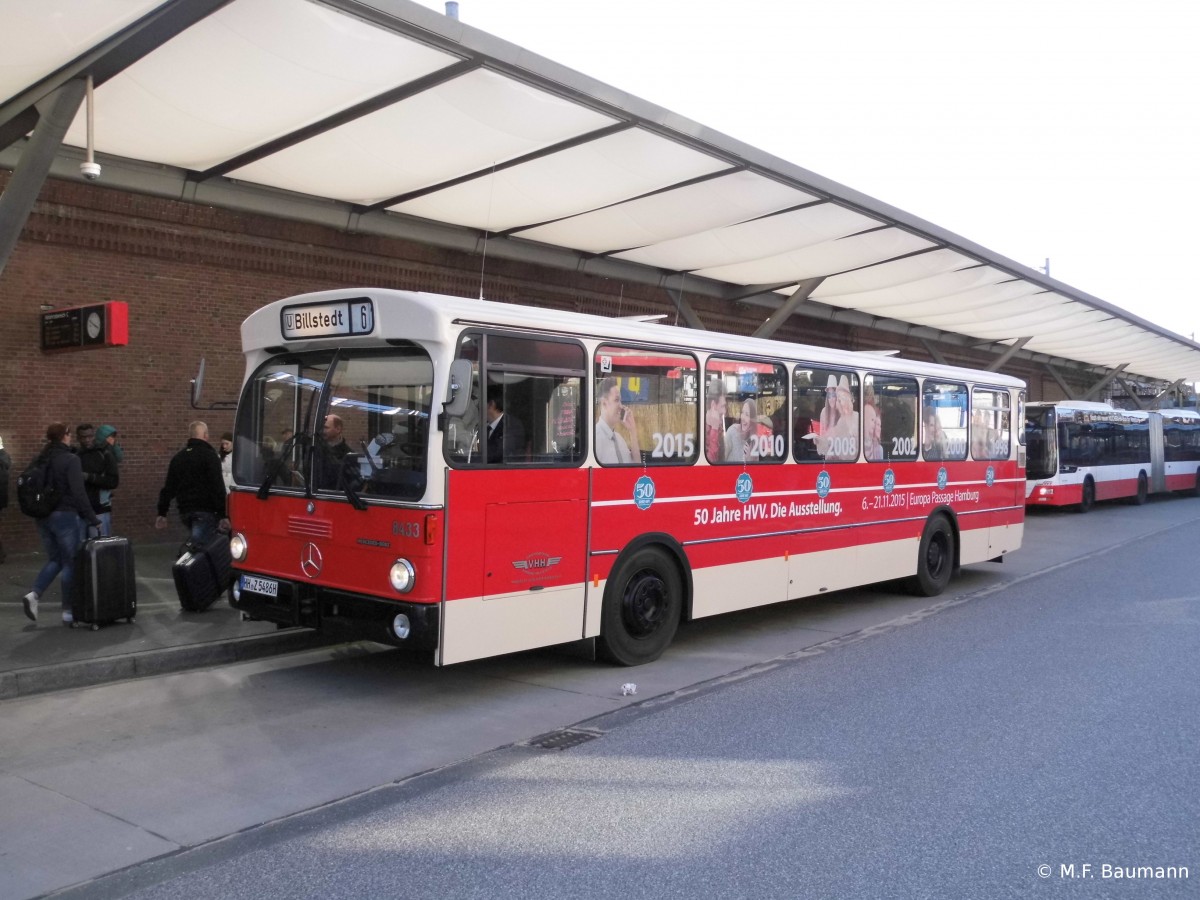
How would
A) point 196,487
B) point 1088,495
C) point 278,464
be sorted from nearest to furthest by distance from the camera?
1. point 278,464
2. point 196,487
3. point 1088,495

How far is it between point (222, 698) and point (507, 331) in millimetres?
3228

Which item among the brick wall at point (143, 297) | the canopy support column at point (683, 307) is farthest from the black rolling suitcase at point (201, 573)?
the canopy support column at point (683, 307)

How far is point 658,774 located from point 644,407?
3293 mm

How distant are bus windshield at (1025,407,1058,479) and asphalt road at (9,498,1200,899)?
A: 15.8 meters

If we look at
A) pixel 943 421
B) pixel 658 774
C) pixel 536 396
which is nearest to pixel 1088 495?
pixel 943 421

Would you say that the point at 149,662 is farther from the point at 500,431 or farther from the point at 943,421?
the point at 943,421

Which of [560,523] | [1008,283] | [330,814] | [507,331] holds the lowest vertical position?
[330,814]

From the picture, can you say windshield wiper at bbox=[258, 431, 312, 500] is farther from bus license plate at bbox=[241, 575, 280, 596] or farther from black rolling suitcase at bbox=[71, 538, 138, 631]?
black rolling suitcase at bbox=[71, 538, 138, 631]

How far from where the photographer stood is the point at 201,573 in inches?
365

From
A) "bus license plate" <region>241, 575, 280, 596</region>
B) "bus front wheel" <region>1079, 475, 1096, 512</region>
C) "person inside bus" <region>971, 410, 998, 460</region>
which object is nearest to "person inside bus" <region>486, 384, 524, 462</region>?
"bus license plate" <region>241, 575, 280, 596</region>

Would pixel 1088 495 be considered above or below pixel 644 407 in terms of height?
below

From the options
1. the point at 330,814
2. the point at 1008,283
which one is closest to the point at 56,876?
the point at 330,814

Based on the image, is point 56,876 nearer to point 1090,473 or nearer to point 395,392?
point 395,392

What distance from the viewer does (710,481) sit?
8672 mm
